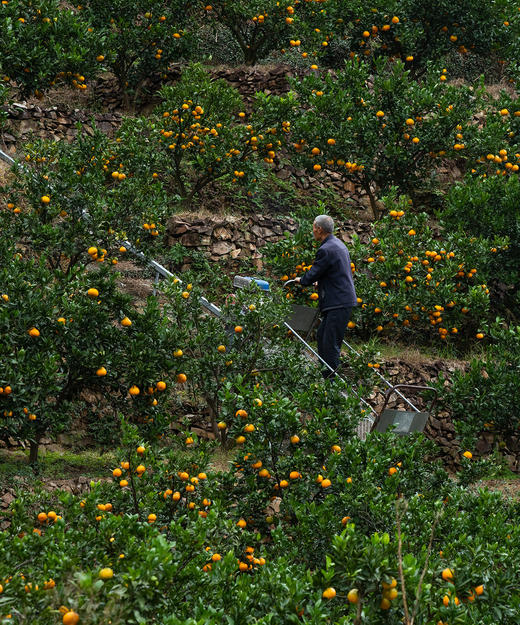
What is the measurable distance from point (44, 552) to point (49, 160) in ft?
15.6

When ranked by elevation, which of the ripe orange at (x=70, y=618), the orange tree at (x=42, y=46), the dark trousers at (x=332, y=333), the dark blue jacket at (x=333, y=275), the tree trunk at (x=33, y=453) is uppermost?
the orange tree at (x=42, y=46)

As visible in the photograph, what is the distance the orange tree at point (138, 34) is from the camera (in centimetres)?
1289

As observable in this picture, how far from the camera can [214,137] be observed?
34.6 feet

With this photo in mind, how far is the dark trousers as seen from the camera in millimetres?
7547

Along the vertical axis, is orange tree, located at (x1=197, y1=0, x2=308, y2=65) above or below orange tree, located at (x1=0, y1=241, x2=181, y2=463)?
above

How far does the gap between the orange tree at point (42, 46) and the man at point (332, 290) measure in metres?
5.60

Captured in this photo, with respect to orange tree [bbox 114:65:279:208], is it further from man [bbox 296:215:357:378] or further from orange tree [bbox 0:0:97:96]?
man [bbox 296:215:357:378]

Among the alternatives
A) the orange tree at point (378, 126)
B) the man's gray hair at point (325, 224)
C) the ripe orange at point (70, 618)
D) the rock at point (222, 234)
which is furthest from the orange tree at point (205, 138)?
the ripe orange at point (70, 618)

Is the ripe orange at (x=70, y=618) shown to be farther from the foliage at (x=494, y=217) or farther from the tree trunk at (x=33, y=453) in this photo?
the foliage at (x=494, y=217)

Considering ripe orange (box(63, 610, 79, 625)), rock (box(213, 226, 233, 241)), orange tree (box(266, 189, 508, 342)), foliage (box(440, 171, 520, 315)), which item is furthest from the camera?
foliage (box(440, 171, 520, 315))

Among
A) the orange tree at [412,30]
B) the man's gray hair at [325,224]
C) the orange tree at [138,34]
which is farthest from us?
the orange tree at [412,30]

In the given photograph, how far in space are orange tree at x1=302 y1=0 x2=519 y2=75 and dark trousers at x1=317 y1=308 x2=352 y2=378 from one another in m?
8.26

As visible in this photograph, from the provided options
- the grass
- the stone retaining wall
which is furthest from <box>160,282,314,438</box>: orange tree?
the stone retaining wall

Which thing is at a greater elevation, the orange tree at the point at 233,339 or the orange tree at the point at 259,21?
the orange tree at the point at 259,21
